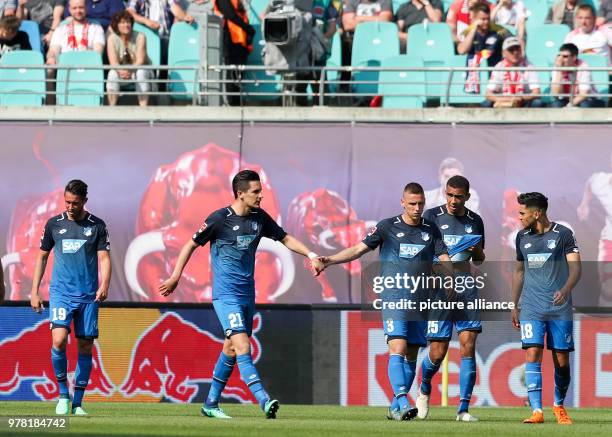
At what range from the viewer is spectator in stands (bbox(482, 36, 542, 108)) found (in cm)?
2181

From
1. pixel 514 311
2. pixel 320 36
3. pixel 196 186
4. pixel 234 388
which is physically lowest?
pixel 234 388

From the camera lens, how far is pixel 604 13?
23.1 metres

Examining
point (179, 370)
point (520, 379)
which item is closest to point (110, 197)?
point (179, 370)

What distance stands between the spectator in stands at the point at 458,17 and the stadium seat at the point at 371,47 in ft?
3.26

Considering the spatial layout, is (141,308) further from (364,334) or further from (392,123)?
(392,123)

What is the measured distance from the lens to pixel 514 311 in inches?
547

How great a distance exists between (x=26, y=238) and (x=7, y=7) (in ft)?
15.2

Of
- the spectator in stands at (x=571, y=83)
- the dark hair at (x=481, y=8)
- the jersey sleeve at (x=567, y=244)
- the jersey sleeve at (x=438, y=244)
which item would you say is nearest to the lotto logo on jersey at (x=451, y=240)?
the jersey sleeve at (x=438, y=244)

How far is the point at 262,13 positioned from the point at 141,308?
21.5 feet

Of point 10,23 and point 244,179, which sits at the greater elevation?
point 10,23

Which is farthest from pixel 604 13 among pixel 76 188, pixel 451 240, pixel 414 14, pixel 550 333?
pixel 76 188

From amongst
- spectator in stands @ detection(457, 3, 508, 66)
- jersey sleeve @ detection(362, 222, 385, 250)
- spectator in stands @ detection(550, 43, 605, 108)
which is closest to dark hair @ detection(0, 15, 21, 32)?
spectator in stands @ detection(457, 3, 508, 66)

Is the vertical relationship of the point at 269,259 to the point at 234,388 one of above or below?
above

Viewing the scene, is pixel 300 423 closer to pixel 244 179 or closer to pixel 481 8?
pixel 244 179
